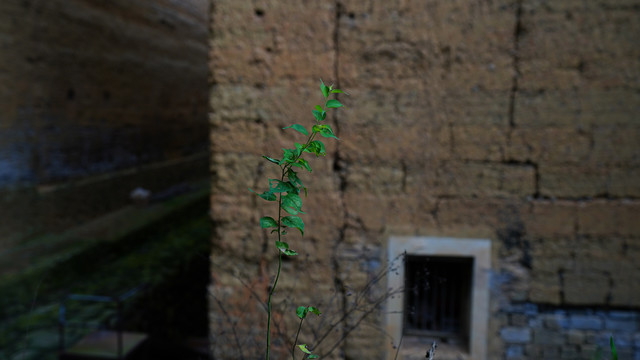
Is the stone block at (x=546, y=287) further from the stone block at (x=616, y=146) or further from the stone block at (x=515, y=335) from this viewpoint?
the stone block at (x=616, y=146)

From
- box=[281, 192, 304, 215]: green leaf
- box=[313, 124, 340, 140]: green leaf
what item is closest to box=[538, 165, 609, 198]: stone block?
box=[313, 124, 340, 140]: green leaf

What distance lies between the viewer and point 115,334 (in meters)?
4.50

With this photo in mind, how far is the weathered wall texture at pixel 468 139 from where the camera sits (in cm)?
286

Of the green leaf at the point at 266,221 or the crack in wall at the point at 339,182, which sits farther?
the crack in wall at the point at 339,182

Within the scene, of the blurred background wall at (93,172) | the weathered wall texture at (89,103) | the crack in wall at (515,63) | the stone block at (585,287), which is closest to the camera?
the crack in wall at (515,63)

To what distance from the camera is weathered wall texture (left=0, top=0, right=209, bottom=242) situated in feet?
22.2

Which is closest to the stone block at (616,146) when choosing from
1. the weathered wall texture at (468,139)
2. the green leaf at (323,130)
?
the weathered wall texture at (468,139)

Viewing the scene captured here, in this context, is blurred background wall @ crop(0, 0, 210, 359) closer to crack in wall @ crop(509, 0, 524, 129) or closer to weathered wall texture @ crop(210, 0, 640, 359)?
weathered wall texture @ crop(210, 0, 640, 359)

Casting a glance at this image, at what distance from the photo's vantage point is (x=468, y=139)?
293 cm

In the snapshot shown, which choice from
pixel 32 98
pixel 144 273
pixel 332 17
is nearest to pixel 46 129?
pixel 32 98

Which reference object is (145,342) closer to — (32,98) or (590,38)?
(590,38)

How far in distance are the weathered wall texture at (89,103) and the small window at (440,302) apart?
19.3 ft

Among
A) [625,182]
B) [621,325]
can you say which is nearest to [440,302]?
[621,325]

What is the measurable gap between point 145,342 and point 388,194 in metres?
2.72
